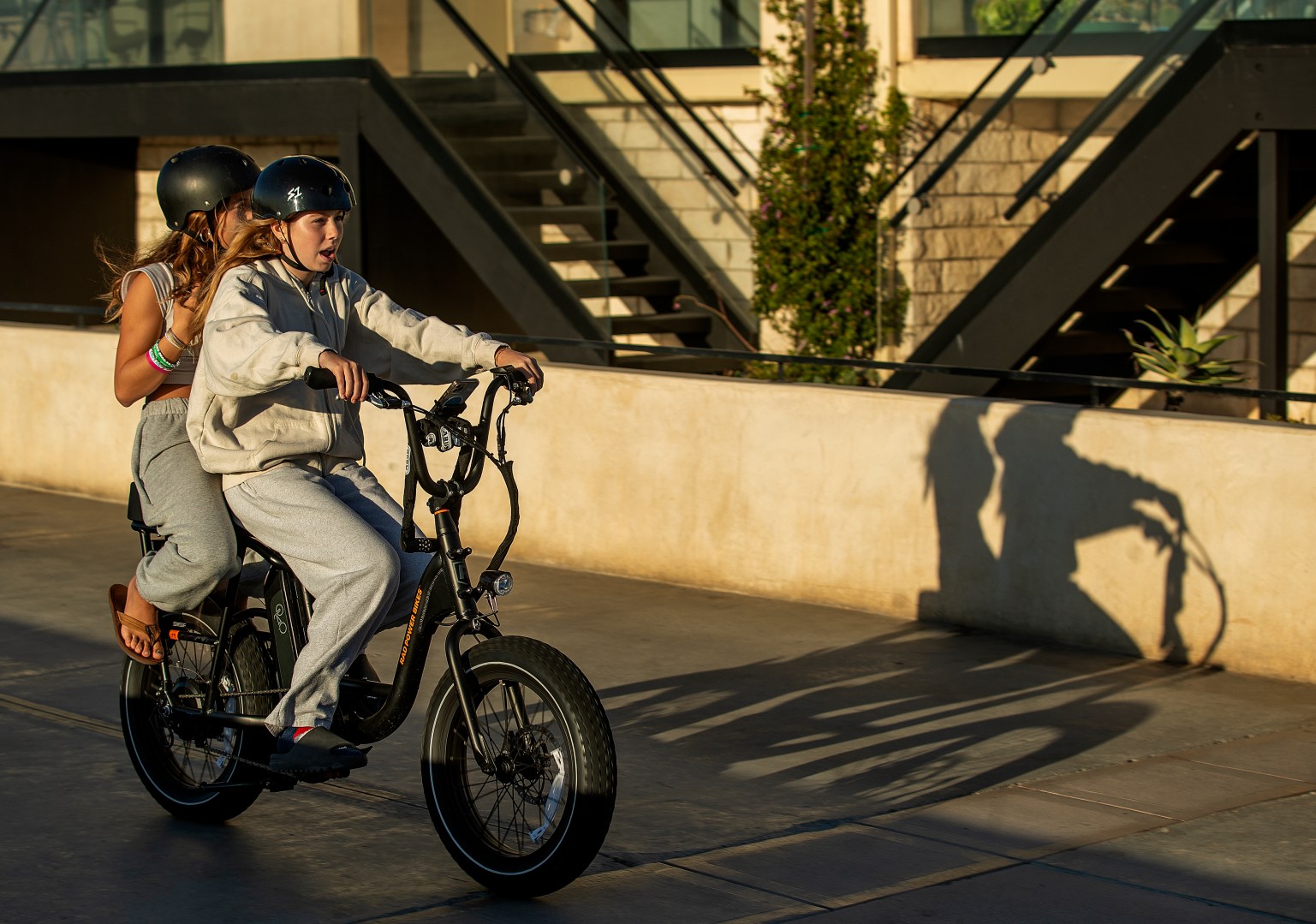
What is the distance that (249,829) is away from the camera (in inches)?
216

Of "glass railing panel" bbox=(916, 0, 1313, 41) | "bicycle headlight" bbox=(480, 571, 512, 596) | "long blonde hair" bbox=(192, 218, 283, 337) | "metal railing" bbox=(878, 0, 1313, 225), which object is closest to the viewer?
"bicycle headlight" bbox=(480, 571, 512, 596)

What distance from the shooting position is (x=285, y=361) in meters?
4.73

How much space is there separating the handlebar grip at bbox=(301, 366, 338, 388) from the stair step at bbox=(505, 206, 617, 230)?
8.20m

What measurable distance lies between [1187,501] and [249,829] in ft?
13.6

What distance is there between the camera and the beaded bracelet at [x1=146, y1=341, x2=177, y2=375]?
5.44 meters

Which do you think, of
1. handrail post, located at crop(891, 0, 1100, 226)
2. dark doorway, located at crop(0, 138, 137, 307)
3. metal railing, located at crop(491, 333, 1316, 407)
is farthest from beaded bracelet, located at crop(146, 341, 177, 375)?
dark doorway, located at crop(0, 138, 137, 307)

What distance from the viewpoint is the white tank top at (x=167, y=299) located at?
5500 mm

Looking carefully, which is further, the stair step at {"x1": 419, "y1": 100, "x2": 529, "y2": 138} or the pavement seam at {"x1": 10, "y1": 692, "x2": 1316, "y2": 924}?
the stair step at {"x1": 419, "y1": 100, "x2": 529, "y2": 138}

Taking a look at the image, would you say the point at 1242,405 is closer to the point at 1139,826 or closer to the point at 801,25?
the point at 801,25

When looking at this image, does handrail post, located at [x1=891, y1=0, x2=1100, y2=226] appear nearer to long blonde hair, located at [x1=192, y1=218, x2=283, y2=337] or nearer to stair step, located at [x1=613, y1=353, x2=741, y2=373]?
stair step, located at [x1=613, y1=353, x2=741, y2=373]

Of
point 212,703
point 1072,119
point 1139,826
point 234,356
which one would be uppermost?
point 1072,119

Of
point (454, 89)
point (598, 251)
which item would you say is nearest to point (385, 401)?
point (598, 251)

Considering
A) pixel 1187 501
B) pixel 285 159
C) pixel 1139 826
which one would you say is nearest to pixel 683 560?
pixel 1187 501

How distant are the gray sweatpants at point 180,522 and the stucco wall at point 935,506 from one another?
13.2 feet
